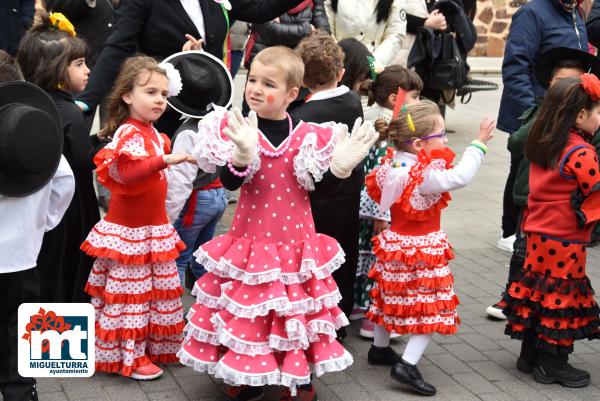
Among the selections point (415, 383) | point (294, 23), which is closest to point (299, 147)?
point (415, 383)

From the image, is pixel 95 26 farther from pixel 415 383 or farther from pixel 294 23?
pixel 415 383

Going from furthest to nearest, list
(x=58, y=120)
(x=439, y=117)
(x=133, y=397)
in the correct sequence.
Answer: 1. (x=439, y=117)
2. (x=133, y=397)
3. (x=58, y=120)

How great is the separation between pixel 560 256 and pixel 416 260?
2.41ft

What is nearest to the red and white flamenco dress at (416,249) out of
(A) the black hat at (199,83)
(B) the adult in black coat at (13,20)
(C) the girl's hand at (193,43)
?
(A) the black hat at (199,83)

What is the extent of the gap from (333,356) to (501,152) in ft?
22.4

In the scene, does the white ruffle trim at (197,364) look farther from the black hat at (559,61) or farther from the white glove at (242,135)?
the black hat at (559,61)

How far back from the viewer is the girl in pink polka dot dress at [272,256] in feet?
13.9

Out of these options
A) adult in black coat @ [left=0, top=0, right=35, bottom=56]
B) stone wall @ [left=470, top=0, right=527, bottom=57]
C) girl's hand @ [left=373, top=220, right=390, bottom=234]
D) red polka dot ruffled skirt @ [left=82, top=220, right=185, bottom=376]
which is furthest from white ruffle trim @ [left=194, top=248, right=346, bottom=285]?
stone wall @ [left=470, top=0, right=527, bottom=57]

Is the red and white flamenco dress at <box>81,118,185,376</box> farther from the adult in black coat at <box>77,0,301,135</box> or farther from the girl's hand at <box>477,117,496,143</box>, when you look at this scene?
the girl's hand at <box>477,117,496,143</box>

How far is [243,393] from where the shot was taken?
4.56m

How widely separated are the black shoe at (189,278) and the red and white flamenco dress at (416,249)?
151 cm

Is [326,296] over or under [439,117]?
under

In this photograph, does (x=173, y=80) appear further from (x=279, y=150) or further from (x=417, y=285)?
(x=417, y=285)

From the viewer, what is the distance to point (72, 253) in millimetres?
5293
